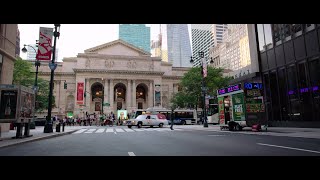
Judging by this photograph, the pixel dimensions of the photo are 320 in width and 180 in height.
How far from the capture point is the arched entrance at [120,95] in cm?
8000

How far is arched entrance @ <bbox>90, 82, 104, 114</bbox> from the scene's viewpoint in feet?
255

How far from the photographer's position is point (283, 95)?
80.9 ft

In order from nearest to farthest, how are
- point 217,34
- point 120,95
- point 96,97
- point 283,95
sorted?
point 283,95 < point 96,97 < point 120,95 < point 217,34

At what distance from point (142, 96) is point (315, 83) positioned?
219 ft

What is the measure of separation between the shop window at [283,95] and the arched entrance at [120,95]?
58404 millimetres

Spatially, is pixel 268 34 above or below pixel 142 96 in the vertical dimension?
above

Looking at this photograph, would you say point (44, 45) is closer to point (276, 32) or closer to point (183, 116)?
point (276, 32)

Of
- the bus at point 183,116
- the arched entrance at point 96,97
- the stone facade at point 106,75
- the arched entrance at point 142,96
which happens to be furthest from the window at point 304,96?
the arched entrance at point 96,97

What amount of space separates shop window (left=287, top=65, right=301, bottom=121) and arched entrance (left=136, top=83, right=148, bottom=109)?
5816 cm

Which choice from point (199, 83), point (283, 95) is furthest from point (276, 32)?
point (199, 83)

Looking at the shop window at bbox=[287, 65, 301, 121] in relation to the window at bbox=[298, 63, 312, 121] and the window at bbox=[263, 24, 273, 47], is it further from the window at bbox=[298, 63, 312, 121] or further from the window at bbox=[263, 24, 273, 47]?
the window at bbox=[263, 24, 273, 47]
